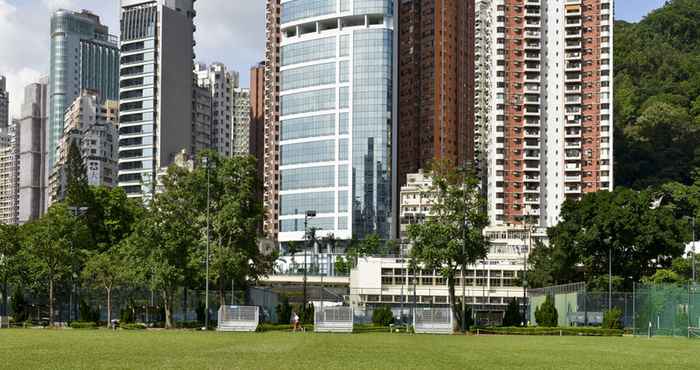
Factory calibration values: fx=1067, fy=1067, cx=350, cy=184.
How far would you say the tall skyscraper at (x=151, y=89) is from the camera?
633 feet

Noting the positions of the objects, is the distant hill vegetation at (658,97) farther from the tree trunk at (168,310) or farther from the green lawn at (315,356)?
the green lawn at (315,356)

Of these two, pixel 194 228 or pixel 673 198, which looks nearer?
pixel 194 228

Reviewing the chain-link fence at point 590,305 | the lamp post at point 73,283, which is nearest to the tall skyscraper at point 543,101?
the chain-link fence at point 590,305

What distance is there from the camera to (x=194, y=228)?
72.4 metres

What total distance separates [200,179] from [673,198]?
290ft

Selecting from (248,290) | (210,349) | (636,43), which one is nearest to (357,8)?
(636,43)

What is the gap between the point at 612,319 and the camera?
2712 inches

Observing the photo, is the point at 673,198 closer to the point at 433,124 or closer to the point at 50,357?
the point at 433,124

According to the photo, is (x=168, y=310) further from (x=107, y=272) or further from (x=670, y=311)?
(x=670, y=311)

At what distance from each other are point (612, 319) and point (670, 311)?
20.2ft

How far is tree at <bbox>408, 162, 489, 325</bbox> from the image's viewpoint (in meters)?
68.8

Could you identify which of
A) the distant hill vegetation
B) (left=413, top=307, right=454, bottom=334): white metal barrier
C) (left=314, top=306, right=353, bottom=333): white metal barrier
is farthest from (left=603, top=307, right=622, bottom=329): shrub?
the distant hill vegetation

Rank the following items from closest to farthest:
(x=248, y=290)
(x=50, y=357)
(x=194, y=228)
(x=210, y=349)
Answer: (x=50, y=357) < (x=210, y=349) < (x=194, y=228) < (x=248, y=290)

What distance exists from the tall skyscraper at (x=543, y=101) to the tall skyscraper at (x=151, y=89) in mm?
58539
